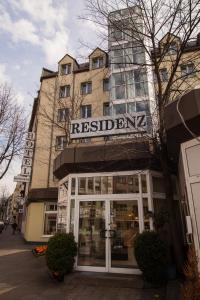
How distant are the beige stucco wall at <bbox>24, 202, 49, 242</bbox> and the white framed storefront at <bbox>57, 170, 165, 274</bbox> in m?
10.7

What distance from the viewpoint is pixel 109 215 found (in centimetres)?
818

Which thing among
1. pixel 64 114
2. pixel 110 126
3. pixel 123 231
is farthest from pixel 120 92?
pixel 123 231

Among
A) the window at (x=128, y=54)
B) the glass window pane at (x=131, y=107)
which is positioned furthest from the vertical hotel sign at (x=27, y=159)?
the window at (x=128, y=54)

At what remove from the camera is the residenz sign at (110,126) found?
8430 mm

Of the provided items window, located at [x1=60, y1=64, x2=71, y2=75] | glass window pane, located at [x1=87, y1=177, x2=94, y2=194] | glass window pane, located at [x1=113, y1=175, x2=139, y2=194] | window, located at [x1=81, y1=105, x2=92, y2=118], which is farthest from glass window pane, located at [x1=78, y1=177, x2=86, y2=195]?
window, located at [x1=60, y1=64, x2=71, y2=75]

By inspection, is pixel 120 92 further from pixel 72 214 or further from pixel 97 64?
pixel 72 214

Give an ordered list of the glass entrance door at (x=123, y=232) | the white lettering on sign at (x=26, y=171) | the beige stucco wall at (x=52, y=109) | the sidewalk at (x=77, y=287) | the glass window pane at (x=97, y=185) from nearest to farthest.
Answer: the sidewalk at (x=77, y=287)
the glass entrance door at (x=123, y=232)
the glass window pane at (x=97, y=185)
the white lettering on sign at (x=26, y=171)
the beige stucco wall at (x=52, y=109)

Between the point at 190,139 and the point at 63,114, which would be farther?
the point at 63,114

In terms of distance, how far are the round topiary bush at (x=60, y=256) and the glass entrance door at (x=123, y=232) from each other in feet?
4.49

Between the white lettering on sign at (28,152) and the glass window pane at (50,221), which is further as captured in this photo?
the white lettering on sign at (28,152)

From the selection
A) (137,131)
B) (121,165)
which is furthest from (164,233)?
(137,131)

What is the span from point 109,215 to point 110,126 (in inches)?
127

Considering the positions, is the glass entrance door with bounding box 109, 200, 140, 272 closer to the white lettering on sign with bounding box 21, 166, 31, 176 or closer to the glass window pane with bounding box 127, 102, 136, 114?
the glass window pane with bounding box 127, 102, 136, 114

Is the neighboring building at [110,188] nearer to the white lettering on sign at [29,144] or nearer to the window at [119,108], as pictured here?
the window at [119,108]
